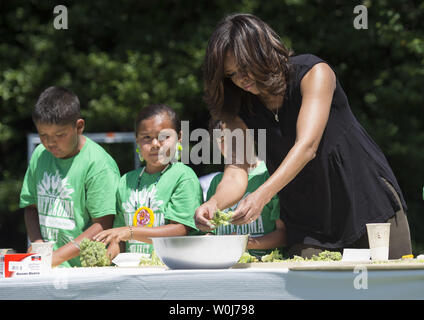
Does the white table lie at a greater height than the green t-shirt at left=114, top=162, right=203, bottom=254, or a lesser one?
lesser

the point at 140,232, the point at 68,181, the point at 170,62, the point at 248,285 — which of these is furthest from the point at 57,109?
the point at 170,62

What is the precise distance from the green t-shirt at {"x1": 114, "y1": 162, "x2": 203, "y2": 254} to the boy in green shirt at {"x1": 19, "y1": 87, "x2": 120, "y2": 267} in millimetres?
81

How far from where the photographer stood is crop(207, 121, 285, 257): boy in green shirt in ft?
9.21

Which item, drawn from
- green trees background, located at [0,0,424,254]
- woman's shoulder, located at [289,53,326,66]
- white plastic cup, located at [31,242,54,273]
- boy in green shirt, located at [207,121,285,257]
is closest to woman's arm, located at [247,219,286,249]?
boy in green shirt, located at [207,121,285,257]

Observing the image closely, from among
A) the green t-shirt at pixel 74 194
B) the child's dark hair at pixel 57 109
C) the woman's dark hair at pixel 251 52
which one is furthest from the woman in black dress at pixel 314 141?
the child's dark hair at pixel 57 109

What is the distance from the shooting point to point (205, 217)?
200 cm

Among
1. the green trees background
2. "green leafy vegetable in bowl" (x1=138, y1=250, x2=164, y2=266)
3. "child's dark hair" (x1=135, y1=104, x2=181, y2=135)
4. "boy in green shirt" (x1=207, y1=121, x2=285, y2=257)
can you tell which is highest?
the green trees background

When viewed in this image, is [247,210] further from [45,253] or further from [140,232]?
[140,232]

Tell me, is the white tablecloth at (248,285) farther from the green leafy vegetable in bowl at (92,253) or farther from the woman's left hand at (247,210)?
the green leafy vegetable in bowl at (92,253)

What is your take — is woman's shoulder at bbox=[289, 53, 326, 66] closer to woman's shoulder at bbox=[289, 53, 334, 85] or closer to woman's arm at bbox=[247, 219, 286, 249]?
woman's shoulder at bbox=[289, 53, 334, 85]

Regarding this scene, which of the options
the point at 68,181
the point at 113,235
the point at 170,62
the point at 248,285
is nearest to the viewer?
the point at 248,285

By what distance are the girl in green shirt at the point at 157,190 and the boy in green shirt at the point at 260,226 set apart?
21 cm

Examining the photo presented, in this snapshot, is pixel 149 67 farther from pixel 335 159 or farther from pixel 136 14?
pixel 335 159

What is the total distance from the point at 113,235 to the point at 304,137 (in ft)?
2.94
